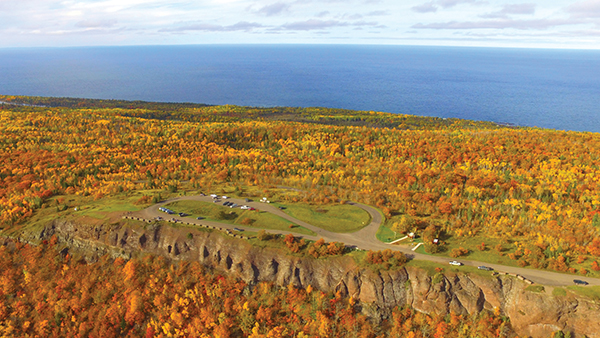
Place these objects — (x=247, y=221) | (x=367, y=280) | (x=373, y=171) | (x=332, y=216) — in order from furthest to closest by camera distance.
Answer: (x=373, y=171) < (x=332, y=216) < (x=247, y=221) < (x=367, y=280)

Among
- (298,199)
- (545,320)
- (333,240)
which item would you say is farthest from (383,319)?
(298,199)

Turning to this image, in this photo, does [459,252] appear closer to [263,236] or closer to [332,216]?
[332,216]

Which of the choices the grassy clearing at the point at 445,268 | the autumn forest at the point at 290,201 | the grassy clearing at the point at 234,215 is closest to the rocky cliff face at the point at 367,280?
the grassy clearing at the point at 445,268

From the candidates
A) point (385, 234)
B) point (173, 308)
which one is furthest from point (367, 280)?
point (173, 308)

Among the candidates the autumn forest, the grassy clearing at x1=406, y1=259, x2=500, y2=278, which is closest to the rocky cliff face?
the grassy clearing at x1=406, y1=259, x2=500, y2=278

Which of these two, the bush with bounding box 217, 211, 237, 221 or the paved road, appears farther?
→ the bush with bounding box 217, 211, 237, 221

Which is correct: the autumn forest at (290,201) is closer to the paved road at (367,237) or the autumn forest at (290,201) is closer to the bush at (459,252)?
the paved road at (367,237)

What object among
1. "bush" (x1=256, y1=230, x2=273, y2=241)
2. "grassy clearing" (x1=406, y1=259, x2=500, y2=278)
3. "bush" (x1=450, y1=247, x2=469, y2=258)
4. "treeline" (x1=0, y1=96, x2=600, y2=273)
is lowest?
"grassy clearing" (x1=406, y1=259, x2=500, y2=278)

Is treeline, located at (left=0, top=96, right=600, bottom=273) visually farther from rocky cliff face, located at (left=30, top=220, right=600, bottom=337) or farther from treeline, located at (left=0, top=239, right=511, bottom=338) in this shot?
treeline, located at (left=0, top=239, right=511, bottom=338)
